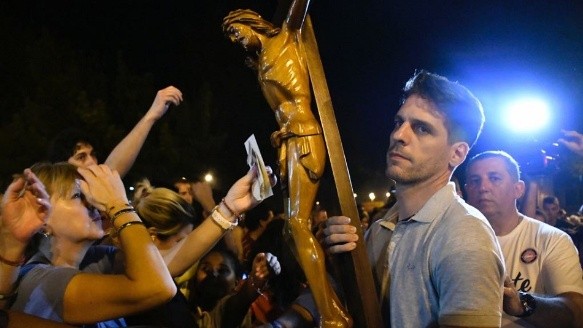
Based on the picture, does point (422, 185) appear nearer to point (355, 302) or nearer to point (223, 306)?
point (355, 302)

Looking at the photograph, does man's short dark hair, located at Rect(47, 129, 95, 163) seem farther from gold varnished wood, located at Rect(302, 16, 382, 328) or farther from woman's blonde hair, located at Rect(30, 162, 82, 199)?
gold varnished wood, located at Rect(302, 16, 382, 328)

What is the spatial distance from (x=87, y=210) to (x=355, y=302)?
1.24m

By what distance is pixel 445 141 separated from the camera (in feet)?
7.29

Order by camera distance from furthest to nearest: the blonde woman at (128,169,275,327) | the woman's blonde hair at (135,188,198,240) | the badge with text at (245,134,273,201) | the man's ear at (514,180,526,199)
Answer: the man's ear at (514,180,526,199)
the woman's blonde hair at (135,188,198,240)
the blonde woman at (128,169,275,327)
the badge with text at (245,134,273,201)

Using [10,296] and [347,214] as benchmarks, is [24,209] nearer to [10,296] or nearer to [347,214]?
[10,296]

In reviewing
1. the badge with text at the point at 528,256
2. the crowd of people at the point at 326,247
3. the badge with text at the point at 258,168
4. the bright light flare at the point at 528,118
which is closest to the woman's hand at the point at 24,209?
the crowd of people at the point at 326,247

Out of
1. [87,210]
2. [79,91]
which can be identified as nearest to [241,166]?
[79,91]

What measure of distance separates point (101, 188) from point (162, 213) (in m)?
1.45

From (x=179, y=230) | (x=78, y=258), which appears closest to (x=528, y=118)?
(x=179, y=230)

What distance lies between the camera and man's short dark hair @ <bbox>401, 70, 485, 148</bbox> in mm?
2221

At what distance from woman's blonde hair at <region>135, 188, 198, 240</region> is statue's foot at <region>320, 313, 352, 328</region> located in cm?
184

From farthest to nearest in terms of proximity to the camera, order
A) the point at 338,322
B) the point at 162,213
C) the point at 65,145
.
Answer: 1. the point at 65,145
2. the point at 162,213
3. the point at 338,322

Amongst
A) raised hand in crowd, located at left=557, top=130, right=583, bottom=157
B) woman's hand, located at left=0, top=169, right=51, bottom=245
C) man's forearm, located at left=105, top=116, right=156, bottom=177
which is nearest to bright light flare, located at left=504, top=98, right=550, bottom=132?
raised hand in crowd, located at left=557, top=130, right=583, bottom=157

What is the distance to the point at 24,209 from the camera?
209cm
